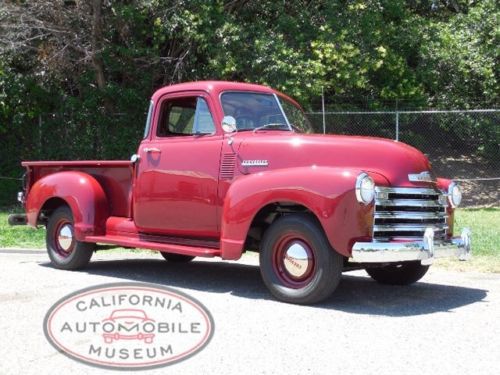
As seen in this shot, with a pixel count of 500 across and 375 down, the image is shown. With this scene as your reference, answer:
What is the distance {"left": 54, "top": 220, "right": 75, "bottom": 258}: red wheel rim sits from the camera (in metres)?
8.80

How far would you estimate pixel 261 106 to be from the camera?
780cm

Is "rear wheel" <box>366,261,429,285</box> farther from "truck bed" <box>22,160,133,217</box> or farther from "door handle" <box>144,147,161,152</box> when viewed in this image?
"truck bed" <box>22,160,133,217</box>

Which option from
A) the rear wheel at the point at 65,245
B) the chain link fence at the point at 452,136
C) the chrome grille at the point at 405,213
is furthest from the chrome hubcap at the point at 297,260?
the chain link fence at the point at 452,136

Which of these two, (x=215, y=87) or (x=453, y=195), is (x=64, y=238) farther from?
(x=453, y=195)

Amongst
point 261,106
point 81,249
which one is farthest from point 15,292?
point 261,106

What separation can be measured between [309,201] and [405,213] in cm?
93

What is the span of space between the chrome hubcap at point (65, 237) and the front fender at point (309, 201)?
2.75 metres

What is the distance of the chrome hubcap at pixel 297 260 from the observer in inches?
Result: 252

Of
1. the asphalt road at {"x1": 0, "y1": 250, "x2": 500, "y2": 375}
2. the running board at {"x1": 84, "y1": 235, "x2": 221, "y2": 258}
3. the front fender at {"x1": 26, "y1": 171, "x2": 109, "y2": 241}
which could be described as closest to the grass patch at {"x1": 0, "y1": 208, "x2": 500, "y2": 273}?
the asphalt road at {"x1": 0, "y1": 250, "x2": 500, "y2": 375}

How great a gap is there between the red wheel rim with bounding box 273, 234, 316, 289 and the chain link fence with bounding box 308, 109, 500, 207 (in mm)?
10781

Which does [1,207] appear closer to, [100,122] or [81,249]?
[100,122]

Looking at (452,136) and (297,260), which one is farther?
(452,136)

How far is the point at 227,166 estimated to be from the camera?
7219mm

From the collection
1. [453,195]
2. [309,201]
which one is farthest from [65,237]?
[453,195]
